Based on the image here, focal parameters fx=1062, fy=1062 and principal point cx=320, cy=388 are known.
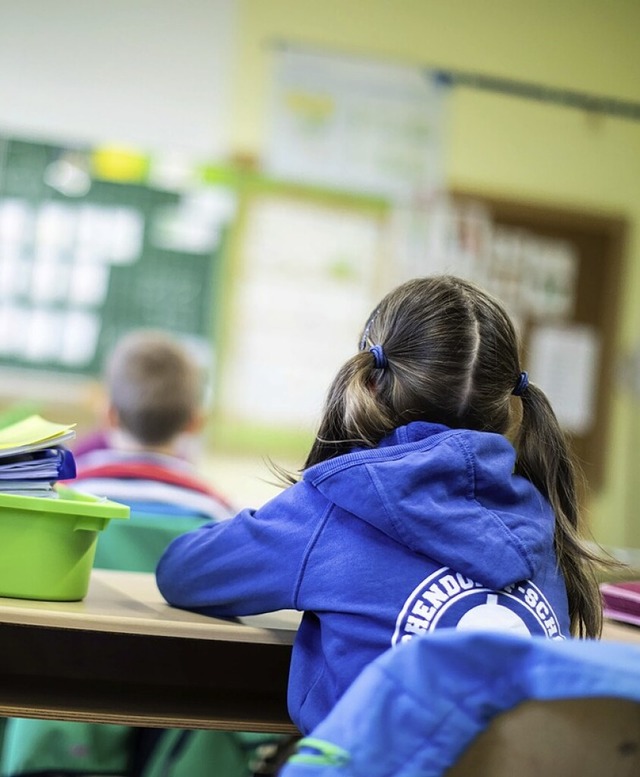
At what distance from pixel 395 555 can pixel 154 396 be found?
1.27 meters

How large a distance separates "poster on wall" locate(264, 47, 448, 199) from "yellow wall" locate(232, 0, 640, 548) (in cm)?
9

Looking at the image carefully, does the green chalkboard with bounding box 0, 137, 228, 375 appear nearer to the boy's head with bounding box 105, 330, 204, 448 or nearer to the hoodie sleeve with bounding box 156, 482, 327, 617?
the boy's head with bounding box 105, 330, 204, 448

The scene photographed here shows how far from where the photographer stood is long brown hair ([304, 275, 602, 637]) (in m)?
1.35

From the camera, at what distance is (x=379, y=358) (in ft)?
4.55

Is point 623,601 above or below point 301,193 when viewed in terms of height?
below

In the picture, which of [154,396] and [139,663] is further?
[154,396]

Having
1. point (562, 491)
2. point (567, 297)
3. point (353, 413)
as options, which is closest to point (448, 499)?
point (353, 413)

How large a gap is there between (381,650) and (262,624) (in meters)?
0.26

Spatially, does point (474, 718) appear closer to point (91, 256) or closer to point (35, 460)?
point (35, 460)

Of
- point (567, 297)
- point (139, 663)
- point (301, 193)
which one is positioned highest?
point (301, 193)

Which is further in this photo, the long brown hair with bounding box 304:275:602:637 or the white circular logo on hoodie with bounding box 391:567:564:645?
the long brown hair with bounding box 304:275:602:637

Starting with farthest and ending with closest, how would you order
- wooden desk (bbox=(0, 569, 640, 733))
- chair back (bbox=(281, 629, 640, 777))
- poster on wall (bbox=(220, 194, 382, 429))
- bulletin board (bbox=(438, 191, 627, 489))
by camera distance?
bulletin board (bbox=(438, 191, 627, 489)) < poster on wall (bbox=(220, 194, 382, 429)) < wooden desk (bbox=(0, 569, 640, 733)) < chair back (bbox=(281, 629, 640, 777))

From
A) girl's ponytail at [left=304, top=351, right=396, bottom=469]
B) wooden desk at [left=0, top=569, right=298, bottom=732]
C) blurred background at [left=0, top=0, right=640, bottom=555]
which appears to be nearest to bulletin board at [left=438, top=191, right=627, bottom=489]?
blurred background at [left=0, top=0, right=640, bottom=555]

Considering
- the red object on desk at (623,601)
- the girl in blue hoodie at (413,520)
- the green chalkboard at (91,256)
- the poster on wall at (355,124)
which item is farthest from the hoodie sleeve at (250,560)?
the poster on wall at (355,124)
